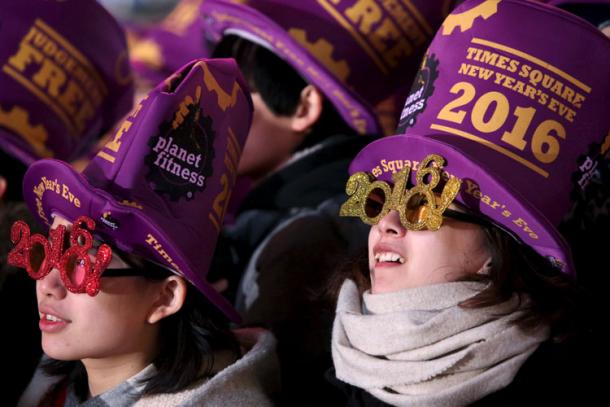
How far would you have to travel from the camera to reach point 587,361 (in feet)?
6.64

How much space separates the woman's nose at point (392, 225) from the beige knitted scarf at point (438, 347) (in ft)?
0.40

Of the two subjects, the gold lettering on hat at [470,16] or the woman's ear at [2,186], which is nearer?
the gold lettering on hat at [470,16]

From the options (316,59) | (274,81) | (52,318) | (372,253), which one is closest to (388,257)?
(372,253)

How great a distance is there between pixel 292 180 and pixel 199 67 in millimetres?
780

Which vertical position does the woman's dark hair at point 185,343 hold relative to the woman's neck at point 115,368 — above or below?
above

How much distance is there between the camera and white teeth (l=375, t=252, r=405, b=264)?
203 centimetres

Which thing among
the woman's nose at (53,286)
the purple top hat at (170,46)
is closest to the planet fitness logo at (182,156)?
the woman's nose at (53,286)

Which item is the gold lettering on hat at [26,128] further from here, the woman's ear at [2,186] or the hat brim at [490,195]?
the hat brim at [490,195]

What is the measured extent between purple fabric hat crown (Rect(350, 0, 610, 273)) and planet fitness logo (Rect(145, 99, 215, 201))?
431 mm

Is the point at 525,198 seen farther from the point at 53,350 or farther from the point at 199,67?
the point at 53,350

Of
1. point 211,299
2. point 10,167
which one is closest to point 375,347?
point 211,299

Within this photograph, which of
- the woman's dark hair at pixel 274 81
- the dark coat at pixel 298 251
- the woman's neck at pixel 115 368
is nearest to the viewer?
the woman's neck at pixel 115 368

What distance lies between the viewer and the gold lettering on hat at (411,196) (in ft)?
6.31

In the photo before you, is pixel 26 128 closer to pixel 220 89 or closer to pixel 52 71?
pixel 52 71
